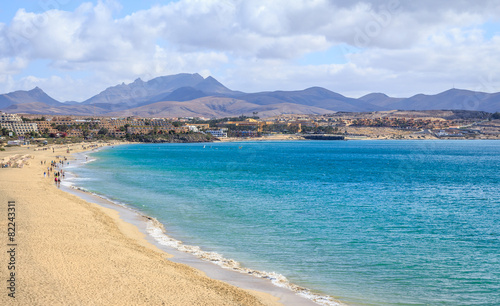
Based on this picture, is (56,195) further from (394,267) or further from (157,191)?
(394,267)

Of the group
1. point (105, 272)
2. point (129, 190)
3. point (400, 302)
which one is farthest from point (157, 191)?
point (400, 302)

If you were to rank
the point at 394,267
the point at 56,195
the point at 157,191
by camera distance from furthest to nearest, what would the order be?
the point at 157,191, the point at 56,195, the point at 394,267

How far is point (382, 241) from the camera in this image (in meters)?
24.2

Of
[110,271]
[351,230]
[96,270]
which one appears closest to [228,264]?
[110,271]

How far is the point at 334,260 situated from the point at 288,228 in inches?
266

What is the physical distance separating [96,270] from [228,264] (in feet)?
18.2

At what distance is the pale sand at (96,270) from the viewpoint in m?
14.5

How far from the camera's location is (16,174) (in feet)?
171

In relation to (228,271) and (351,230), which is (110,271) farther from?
(351,230)

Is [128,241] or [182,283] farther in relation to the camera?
[128,241]

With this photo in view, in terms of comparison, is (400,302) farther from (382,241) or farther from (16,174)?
(16,174)

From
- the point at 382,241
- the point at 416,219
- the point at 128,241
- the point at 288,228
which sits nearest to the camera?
the point at 128,241

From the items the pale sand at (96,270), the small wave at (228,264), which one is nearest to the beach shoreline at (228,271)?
the small wave at (228,264)

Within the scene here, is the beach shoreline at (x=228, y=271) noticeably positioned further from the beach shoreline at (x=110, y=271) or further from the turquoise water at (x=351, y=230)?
the turquoise water at (x=351, y=230)
